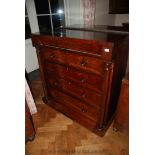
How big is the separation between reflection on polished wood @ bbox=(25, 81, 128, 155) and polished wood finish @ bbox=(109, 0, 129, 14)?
2.12 m

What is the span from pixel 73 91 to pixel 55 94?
1.27 ft

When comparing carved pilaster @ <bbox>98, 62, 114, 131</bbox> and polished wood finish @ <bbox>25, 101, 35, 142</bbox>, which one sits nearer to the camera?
carved pilaster @ <bbox>98, 62, 114, 131</bbox>

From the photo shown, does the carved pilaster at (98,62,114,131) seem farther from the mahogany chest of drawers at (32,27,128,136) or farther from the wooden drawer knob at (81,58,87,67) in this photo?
the wooden drawer knob at (81,58,87,67)

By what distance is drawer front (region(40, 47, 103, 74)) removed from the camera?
119cm

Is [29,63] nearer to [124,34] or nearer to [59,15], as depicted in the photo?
[59,15]

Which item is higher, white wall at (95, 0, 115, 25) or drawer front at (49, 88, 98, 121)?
white wall at (95, 0, 115, 25)

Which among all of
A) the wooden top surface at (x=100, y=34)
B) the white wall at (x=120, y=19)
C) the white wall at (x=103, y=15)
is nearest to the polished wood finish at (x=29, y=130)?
the wooden top surface at (x=100, y=34)

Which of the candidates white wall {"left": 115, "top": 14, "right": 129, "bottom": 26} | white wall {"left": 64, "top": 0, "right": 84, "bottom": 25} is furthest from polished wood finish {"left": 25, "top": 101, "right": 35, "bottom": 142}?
white wall {"left": 115, "top": 14, "right": 129, "bottom": 26}

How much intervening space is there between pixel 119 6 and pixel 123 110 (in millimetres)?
2099

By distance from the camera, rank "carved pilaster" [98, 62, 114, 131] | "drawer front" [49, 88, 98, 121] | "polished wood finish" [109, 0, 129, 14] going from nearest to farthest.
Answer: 1. "carved pilaster" [98, 62, 114, 131]
2. "drawer front" [49, 88, 98, 121]
3. "polished wood finish" [109, 0, 129, 14]

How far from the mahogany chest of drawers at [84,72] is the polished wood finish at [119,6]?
5.00 feet

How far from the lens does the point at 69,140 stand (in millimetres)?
1478

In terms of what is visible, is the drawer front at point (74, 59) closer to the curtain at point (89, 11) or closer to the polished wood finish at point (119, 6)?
the curtain at point (89, 11)

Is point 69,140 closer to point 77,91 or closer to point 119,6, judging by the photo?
point 77,91
